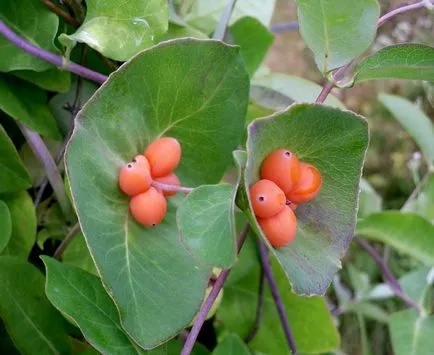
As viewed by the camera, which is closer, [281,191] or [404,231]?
[281,191]

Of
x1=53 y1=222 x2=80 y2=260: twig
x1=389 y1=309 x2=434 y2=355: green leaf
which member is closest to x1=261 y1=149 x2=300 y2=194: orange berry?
x1=53 y1=222 x2=80 y2=260: twig

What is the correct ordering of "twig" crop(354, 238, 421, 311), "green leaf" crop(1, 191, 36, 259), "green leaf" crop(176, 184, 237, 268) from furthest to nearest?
"twig" crop(354, 238, 421, 311), "green leaf" crop(1, 191, 36, 259), "green leaf" crop(176, 184, 237, 268)

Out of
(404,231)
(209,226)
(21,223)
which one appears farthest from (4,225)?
(404,231)

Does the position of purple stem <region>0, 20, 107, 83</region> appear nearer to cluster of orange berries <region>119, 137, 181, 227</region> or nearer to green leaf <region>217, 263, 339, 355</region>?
cluster of orange berries <region>119, 137, 181, 227</region>

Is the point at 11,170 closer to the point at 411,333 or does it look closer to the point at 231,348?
the point at 231,348

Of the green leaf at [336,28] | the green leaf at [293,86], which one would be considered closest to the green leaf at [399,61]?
the green leaf at [336,28]

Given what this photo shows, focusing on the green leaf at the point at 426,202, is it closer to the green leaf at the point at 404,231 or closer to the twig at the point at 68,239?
the green leaf at the point at 404,231

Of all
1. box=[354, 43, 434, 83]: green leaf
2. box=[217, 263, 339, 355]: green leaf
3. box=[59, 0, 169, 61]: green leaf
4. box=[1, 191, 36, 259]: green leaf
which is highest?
box=[354, 43, 434, 83]: green leaf

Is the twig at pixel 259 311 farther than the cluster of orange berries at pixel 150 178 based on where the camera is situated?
Yes
